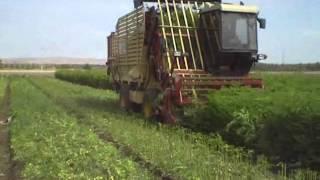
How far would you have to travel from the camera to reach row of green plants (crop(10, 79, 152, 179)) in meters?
8.73

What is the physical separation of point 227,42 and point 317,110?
6.55 meters

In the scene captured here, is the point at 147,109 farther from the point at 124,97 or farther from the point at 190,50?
the point at 124,97

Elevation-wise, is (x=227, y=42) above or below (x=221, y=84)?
above

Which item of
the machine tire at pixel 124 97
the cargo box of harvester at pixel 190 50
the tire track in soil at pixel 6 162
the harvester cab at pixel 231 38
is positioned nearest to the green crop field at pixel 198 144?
the tire track in soil at pixel 6 162

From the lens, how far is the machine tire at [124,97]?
20.7 m

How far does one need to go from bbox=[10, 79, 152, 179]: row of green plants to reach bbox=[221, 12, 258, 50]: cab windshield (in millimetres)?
4474

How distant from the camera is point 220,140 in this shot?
11.8 m

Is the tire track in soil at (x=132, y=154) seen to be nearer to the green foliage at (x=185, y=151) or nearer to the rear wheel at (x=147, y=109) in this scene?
the green foliage at (x=185, y=151)

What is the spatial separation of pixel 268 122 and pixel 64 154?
3583mm

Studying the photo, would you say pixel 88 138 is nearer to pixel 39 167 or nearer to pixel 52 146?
pixel 52 146

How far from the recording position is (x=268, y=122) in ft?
33.7

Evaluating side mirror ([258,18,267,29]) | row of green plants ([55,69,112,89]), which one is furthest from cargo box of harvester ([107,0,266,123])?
row of green plants ([55,69,112,89])

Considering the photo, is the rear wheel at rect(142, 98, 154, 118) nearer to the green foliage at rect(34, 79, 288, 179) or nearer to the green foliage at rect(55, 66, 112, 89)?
the green foliage at rect(34, 79, 288, 179)

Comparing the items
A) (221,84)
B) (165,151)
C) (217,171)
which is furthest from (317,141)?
(221,84)
